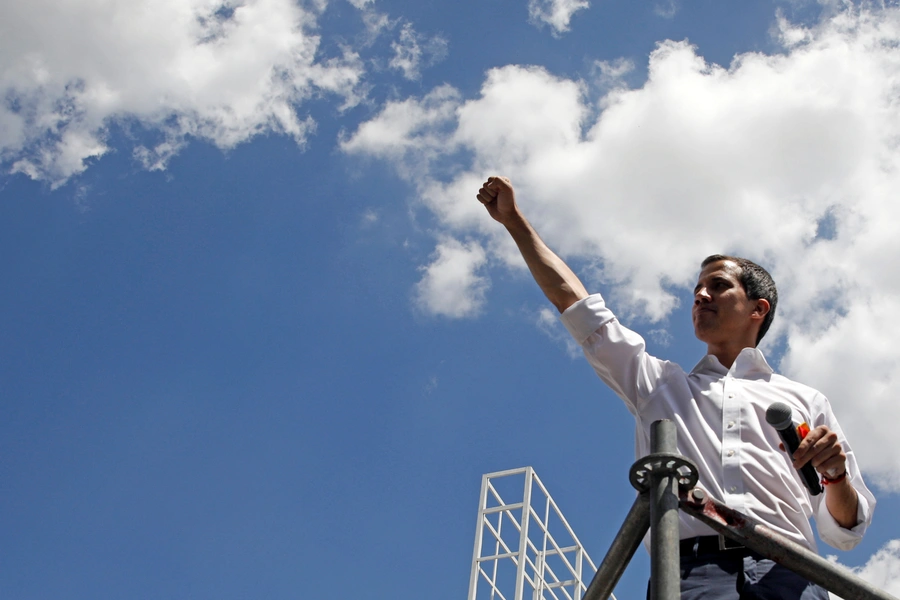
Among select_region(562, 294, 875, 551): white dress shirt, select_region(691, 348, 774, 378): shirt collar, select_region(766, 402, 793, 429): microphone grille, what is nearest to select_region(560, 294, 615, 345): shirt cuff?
select_region(562, 294, 875, 551): white dress shirt

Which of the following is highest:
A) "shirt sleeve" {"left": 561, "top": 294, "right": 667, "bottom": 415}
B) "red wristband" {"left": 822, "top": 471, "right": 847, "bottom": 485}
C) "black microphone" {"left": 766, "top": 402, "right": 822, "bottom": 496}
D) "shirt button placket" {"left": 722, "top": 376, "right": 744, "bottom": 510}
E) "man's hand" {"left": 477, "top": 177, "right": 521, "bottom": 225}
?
"man's hand" {"left": 477, "top": 177, "right": 521, "bottom": 225}

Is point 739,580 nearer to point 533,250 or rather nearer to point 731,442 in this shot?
point 731,442

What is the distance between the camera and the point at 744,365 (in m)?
2.96

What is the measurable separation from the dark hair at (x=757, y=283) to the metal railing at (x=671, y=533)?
4.20 feet

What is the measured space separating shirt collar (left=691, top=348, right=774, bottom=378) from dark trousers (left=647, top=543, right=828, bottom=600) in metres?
0.73

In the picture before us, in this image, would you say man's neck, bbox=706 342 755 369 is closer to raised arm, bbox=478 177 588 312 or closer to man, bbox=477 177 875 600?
man, bbox=477 177 875 600

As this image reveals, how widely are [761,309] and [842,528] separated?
32.7 inches

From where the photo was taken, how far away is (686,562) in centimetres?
240

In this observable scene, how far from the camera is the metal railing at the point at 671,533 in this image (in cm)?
190

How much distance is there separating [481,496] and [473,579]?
938mm

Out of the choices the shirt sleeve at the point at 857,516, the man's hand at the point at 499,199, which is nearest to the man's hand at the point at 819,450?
the shirt sleeve at the point at 857,516

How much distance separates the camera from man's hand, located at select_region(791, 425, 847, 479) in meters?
2.18

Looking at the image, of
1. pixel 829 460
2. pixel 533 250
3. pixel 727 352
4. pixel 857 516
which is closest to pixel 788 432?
pixel 829 460

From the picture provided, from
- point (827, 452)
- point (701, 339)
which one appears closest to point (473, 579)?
point (701, 339)
